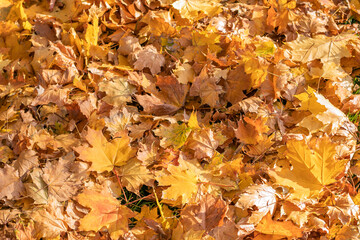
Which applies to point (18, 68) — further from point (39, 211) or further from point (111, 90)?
point (39, 211)

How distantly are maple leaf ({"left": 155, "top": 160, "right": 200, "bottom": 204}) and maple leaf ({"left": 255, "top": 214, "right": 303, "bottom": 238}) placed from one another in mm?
307

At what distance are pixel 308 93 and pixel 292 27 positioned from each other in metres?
0.63

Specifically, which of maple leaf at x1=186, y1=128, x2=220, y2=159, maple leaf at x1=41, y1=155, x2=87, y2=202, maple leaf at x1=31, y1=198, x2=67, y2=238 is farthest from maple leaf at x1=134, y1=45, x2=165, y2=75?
maple leaf at x1=31, y1=198, x2=67, y2=238

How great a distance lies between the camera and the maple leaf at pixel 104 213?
1.37 m

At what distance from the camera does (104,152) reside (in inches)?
60.7

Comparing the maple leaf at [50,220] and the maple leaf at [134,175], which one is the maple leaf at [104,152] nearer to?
the maple leaf at [134,175]

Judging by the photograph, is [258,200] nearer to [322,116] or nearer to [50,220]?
[322,116]

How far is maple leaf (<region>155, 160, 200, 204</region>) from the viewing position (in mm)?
1400

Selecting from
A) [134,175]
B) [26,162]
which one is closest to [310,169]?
[134,175]

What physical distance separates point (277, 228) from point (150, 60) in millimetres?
1097

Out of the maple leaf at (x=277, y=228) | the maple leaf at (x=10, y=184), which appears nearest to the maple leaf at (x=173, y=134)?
the maple leaf at (x=277, y=228)

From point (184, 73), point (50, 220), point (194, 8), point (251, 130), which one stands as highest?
point (194, 8)

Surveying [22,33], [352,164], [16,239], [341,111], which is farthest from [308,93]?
[22,33]

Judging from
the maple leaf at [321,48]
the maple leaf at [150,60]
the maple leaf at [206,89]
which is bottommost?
the maple leaf at [206,89]
